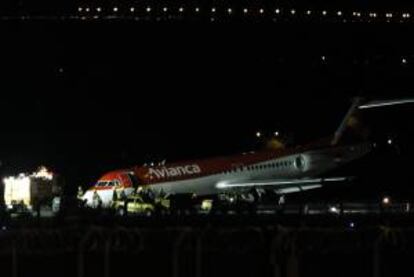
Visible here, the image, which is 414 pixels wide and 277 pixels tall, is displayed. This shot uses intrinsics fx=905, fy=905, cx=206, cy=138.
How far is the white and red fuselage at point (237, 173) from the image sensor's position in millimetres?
65438

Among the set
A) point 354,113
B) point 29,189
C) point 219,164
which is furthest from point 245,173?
point 354,113

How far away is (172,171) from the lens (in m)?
67.4

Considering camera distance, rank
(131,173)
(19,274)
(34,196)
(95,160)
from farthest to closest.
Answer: (95,160) → (131,173) → (34,196) → (19,274)

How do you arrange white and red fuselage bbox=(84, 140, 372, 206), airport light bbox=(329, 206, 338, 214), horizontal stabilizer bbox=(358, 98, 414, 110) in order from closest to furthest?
airport light bbox=(329, 206, 338, 214) < white and red fuselage bbox=(84, 140, 372, 206) < horizontal stabilizer bbox=(358, 98, 414, 110)

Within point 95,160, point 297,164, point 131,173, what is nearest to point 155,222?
point 131,173

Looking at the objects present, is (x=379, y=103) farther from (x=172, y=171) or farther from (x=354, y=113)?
(x=172, y=171)

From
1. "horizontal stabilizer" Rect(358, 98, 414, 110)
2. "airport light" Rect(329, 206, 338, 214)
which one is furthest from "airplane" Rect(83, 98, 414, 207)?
"airport light" Rect(329, 206, 338, 214)

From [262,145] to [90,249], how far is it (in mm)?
99263

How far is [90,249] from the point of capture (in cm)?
2267

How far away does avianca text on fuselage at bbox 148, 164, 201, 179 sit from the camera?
66938 millimetres

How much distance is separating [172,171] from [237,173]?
528cm

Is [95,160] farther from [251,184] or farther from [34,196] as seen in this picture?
[34,196]

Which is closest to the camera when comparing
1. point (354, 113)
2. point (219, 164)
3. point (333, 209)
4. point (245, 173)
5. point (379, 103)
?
point (333, 209)

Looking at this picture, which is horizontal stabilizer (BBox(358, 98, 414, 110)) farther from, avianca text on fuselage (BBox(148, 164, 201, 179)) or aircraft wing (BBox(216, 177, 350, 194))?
avianca text on fuselage (BBox(148, 164, 201, 179))
